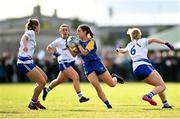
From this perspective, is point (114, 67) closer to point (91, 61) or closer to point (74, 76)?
point (74, 76)

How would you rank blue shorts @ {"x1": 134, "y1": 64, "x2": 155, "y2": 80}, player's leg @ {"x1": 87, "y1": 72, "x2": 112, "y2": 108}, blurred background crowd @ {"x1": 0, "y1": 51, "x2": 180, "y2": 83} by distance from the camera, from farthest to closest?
1. blurred background crowd @ {"x1": 0, "y1": 51, "x2": 180, "y2": 83}
2. blue shorts @ {"x1": 134, "y1": 64, "x2": 155, "y2": 80}
3. player's leg @ {"x1": 87, "y1": 72, "x2": 112, "y2": 108}

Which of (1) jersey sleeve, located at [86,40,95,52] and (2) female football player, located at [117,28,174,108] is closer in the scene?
(1) jersey sleeve, located at [86,40,95,52]

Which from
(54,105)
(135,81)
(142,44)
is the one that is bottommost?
(135,81)

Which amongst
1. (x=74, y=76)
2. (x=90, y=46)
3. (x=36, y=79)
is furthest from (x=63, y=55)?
(x=90, y=46)

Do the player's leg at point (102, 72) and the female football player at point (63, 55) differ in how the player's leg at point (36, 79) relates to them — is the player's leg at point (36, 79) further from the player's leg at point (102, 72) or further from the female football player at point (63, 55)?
the female football player at point (63, 55)

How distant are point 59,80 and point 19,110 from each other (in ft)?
10.8

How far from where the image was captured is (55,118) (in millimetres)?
14688

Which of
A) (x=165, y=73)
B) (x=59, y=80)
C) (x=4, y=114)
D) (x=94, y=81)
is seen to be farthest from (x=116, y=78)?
(x=165, y=73)

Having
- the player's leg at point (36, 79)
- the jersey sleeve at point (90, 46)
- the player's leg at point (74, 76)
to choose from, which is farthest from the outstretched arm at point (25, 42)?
the player's leg at point (74, 76)

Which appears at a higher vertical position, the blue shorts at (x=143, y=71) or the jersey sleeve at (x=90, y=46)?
the jersey sleeve at (x=90, y=46)

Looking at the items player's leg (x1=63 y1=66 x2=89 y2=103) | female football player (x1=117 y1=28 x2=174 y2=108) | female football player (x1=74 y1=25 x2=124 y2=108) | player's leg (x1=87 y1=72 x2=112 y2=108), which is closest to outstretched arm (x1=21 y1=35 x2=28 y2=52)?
female football player (x1=74 y1=25 x2=124 y2=108)

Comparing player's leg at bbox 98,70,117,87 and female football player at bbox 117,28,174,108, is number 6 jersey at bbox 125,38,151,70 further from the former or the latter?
player's leg at bbox 98,70,117,87

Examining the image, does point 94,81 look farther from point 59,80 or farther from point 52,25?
point 52,25

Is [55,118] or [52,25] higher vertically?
[55,118]
